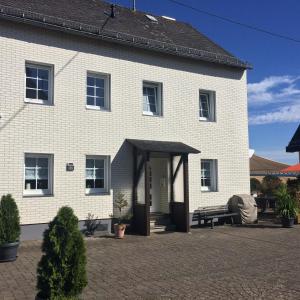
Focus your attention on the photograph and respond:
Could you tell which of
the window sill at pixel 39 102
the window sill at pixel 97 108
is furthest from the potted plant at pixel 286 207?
the window sill at pixel 39 102

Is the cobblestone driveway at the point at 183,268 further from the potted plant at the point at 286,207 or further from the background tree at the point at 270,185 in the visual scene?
the background tree at the point at 270,185

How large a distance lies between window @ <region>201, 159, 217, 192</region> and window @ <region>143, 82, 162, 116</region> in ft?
9.65

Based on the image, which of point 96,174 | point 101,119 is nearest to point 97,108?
point 101,119

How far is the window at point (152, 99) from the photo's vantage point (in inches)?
631

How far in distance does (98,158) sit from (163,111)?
10.2ft

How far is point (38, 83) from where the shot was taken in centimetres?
1364

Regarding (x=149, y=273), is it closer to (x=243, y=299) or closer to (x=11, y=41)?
(x=243, y=299)

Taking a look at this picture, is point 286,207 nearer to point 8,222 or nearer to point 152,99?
point 152,99

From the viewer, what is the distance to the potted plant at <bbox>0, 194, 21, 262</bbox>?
32.3ft

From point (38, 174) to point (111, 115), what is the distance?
125 inches

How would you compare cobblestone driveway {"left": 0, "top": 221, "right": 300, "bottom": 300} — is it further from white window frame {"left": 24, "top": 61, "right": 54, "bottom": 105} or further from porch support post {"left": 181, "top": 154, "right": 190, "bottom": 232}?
white window frame {"left": 24, "top": 61, "right": 54, "bottom": 105}

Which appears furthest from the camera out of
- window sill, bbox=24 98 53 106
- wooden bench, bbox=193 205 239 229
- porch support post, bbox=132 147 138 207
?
wooden bench, bbox=193 205 239 229

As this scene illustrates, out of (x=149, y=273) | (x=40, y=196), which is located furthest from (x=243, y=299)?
(x=40, y=196)

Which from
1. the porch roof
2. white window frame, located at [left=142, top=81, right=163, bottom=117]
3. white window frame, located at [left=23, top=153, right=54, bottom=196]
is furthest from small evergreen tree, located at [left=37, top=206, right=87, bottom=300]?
white window frame, located at [left=142, top=81, right=163, bottom=117]
